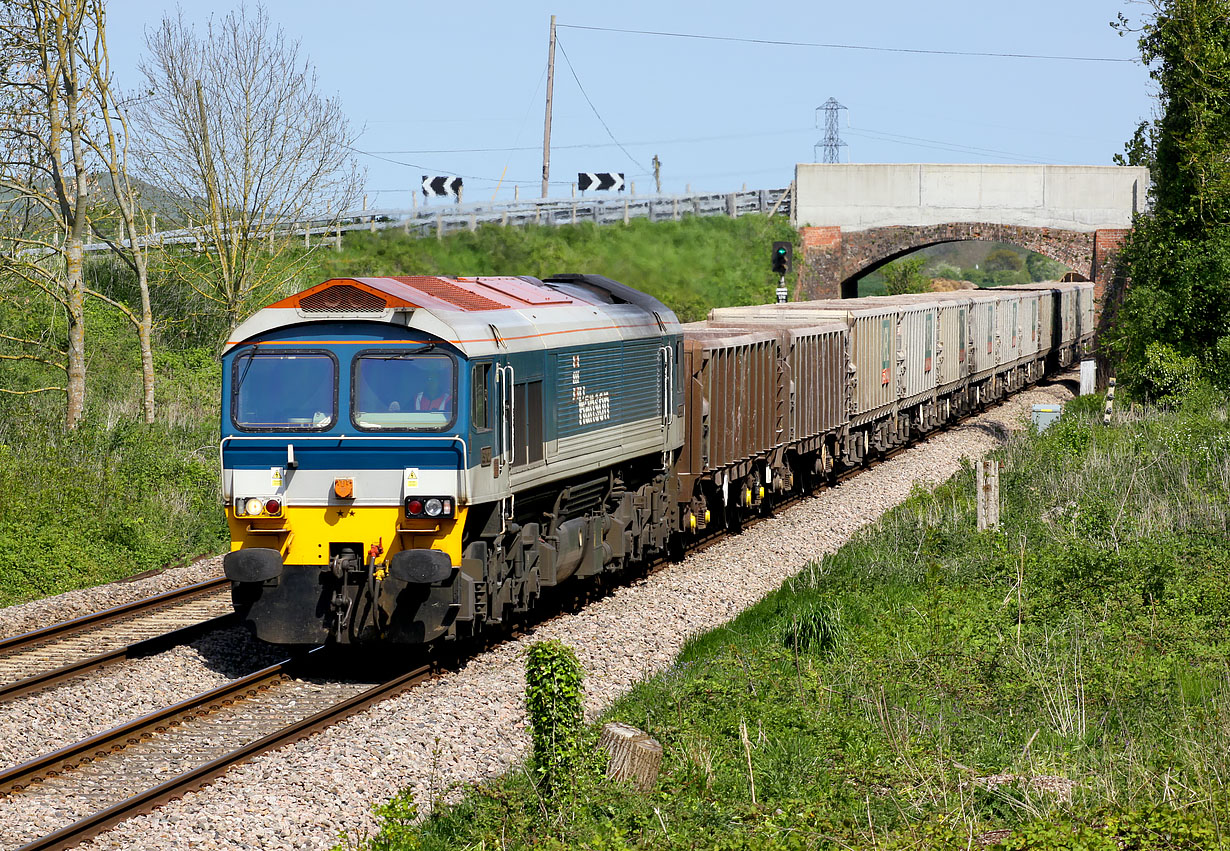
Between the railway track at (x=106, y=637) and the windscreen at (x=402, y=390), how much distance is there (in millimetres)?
3288

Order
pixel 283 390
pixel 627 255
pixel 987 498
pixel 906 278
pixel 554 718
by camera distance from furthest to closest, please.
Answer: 1. pixel 906 278
2. pixel 627 255
3. pixel 987 498
4. pixel 283 390
5. pixel 554 718

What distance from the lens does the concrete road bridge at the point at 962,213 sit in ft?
152

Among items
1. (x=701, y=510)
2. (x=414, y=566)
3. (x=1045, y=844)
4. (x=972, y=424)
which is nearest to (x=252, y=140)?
(x=701, y=510)

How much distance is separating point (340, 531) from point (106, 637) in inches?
137

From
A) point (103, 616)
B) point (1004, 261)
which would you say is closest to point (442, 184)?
point (103, 616)

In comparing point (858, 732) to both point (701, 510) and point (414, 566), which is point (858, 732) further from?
point (701, 510)

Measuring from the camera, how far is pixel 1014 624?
40.4ft

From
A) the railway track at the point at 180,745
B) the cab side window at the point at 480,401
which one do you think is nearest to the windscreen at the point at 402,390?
the cab side window at the point at 480,401

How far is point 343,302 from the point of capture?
11164mm

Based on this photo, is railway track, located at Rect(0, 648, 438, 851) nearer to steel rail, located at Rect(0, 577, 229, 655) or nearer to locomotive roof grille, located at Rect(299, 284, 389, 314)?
steel rail, located at Rect(0, 577, 229, 655)

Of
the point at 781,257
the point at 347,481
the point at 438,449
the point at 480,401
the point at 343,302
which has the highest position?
the point at 781,257

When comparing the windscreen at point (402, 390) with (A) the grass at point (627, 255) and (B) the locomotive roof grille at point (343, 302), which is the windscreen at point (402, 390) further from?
(A) the grass at point (627, 255)

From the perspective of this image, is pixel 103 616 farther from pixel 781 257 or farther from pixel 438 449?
pixel 781 257

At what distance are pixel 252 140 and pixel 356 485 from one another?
1992 cm
